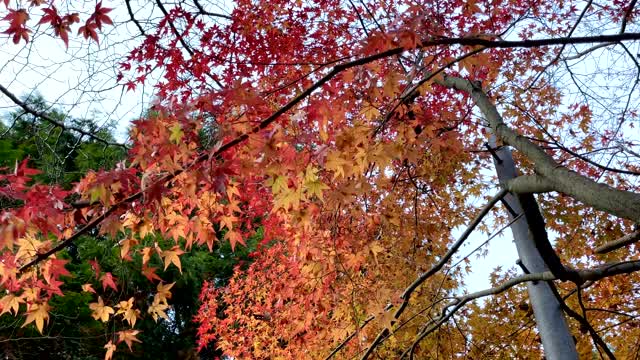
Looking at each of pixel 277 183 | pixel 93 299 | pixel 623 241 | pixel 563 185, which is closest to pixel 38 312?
pixel 277 183

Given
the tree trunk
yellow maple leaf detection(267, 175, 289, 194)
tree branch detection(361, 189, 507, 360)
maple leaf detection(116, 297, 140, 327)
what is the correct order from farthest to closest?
the tree trunk
maple leaf detection(116, 297, 140, 327)
tree branch detection(361, 189, 507, 360)
yellow maple leaf detection(267, 175, 289, 194)

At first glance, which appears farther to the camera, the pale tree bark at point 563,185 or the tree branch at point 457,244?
the tree branch at point 457,244

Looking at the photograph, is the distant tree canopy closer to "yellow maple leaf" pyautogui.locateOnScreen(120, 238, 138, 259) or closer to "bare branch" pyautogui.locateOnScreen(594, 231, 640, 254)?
"yellow maple leaf" pyautogui.locateOnScreen(120, 238, 138, 259)

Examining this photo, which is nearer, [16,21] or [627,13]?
[16,21]

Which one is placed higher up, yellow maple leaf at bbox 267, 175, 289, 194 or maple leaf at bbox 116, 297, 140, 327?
yellow maple leaf at bbox 267, 175, 289, 194

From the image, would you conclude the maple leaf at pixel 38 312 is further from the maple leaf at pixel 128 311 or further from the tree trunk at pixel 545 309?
the tree trunk at pixel 545 309

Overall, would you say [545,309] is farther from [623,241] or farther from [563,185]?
[563,185]

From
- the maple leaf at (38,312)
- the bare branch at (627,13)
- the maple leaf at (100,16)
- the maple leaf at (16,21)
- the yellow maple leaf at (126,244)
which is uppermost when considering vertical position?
the bare branch at (627,13)

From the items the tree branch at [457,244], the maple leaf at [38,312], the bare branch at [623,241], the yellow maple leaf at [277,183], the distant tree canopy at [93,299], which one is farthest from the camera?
the distant tree canopy at [93,299]

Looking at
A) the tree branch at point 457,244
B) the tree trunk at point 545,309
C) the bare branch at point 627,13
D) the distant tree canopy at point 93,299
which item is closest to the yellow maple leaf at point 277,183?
the tree branch at point 457,244

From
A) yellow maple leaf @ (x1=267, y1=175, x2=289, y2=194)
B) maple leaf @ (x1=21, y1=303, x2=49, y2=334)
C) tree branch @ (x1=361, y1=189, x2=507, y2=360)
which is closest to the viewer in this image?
yellow maple leaf @ (x1=267, y1=175, x2=289, y2=194)

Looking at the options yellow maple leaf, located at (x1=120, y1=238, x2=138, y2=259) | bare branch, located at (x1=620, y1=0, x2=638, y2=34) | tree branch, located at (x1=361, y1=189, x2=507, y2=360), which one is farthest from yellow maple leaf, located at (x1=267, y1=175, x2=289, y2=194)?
bare branch, located at (x1=620, y1=0, x2=638, y2=34)

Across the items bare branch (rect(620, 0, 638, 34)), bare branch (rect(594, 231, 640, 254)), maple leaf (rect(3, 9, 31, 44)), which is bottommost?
bare branch (rect(594, 231, 640, 254))

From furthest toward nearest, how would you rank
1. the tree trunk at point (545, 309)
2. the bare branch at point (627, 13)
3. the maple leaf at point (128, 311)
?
the tree trunk at point (545, 309) → the bare branch at point (627, 13) → the maple leaf at point (128, 311)
